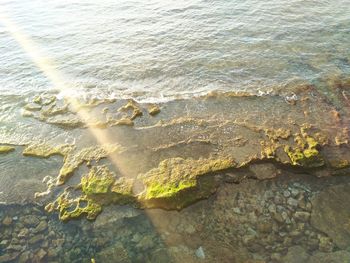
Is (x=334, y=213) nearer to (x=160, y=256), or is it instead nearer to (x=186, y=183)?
(x=186, y=183)

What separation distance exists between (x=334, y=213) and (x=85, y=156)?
20.2ft

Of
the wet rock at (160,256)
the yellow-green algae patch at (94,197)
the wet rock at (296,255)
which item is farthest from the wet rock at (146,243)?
the wet rock at (296,255)

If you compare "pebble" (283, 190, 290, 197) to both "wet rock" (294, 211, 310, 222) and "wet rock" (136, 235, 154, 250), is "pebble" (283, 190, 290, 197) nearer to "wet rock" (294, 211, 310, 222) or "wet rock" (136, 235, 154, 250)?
"wet rock" (294, 211, 310, 222)

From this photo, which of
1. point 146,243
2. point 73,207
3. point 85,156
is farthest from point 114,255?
point 85,156

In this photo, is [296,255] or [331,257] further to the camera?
[296,255]

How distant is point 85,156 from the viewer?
27.4ft

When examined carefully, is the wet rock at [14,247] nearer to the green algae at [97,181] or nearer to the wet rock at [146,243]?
the green algae at [97,181]

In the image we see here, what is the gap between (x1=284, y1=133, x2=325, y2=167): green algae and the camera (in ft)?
23.6

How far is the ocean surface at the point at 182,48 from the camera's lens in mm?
10883

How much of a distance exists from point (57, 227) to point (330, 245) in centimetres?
554

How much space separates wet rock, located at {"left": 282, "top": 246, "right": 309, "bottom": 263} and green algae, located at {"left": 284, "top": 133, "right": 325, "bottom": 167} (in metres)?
2.12

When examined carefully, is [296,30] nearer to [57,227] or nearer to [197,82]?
[197,82]

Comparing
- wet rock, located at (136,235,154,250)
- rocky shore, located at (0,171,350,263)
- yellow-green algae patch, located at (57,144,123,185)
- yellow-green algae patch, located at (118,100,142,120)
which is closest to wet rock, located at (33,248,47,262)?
rocky shore, located at (0,171,350,263)

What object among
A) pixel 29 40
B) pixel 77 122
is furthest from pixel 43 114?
pixel 29 40
